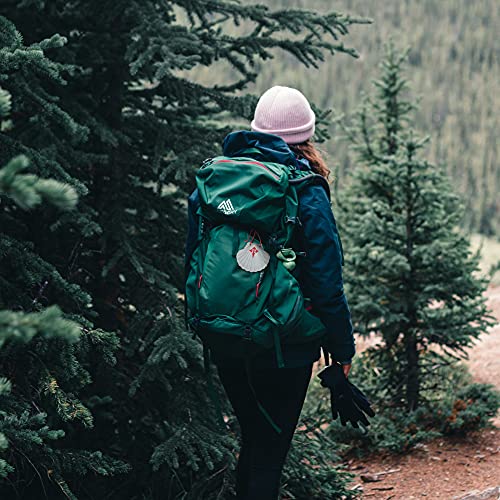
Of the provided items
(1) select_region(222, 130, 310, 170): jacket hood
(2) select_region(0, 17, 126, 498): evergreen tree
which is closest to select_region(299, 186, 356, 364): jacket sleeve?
(1) select_region(222, 130, 310, 170): jacket hood

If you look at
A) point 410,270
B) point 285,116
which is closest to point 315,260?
point 285,116

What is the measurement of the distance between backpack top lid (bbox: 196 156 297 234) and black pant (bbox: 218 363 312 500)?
586 mm

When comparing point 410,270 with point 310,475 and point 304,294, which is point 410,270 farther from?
point 304,294

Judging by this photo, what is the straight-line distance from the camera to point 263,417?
9.14ft

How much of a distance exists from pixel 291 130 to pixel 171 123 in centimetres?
176

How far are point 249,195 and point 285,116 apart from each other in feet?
1.45

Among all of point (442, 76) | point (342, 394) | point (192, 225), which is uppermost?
point (442, 76)

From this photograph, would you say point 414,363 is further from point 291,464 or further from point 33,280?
point 33,280

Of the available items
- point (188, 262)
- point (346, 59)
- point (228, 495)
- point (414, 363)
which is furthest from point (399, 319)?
point (346, 59)

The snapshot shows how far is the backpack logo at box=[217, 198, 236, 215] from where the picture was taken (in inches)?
98.9

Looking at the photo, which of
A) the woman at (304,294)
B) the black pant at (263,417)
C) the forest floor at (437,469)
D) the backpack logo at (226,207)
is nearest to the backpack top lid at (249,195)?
the backpack logo at (226,207)

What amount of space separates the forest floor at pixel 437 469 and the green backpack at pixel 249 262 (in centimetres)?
262

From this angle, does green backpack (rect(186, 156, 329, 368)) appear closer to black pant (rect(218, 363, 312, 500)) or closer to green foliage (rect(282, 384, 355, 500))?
black pant (rect(218, 363, 312, 500))

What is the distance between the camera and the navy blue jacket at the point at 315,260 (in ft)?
8.53
